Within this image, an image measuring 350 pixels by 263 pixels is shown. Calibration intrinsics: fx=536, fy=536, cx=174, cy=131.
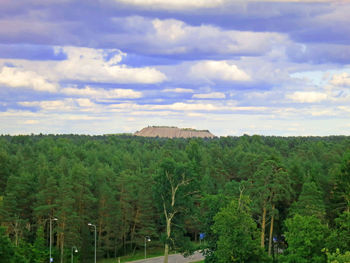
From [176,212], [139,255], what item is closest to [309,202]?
[176,212]

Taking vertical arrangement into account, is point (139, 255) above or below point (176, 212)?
below

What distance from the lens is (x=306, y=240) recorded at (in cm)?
5131

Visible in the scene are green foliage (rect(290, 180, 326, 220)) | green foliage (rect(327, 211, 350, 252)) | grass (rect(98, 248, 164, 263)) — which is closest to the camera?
green foliage (rect(327, 211, 350, 252))

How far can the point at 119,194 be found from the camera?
85125mm

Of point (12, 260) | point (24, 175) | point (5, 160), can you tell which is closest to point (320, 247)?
point (12, 260)

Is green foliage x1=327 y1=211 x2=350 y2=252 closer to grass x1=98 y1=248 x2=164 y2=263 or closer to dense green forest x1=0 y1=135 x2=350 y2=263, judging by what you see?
dense green forest x1=0 y1=135 x2=350 y2=263

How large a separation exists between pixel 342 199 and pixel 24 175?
47.5m

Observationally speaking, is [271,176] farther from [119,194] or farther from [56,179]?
[56,179]

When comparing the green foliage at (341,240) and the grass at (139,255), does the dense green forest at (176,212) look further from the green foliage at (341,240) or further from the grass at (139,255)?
the grass at (139,255)

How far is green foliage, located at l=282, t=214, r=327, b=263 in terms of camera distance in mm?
51531

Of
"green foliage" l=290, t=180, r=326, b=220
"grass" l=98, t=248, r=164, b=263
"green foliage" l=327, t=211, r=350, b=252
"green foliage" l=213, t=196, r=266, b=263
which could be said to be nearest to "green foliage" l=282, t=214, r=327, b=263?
"green foliage" l=327, t=211, r=350, b=252

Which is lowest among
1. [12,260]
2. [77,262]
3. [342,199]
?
[77,262]

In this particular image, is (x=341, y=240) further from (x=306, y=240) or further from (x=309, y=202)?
(x=309, y=202)

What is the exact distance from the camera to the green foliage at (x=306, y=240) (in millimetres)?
51531
